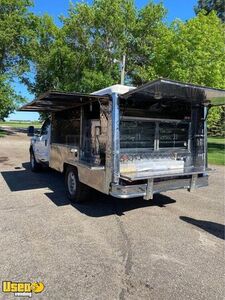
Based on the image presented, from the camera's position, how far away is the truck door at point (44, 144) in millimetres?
9169

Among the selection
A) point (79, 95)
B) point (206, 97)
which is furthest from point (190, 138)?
point (79, 95)

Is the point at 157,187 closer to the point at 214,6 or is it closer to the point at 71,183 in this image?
the point at 71,183

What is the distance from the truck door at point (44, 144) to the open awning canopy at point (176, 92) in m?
4.01

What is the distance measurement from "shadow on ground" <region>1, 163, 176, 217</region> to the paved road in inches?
0.9

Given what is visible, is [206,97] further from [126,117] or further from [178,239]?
[178,239]

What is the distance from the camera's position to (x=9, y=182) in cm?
909

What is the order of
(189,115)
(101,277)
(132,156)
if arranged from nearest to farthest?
(101,277)
(132,156)
(189,115)

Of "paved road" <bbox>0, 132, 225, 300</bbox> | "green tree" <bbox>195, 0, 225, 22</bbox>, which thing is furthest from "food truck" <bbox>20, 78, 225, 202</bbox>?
"green tree" <bbox>195, 0, 225, 22</bbox>

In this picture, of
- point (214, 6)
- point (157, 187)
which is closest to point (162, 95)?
point (157, 187)

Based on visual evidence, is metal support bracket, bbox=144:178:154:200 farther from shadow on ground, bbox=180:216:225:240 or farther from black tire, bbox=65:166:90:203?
black tire, bbox=65:166:90:203

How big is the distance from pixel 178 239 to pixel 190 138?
292cm

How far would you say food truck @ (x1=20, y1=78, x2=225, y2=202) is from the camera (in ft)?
18.2

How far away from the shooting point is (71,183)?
707cm

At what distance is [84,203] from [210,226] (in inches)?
107
